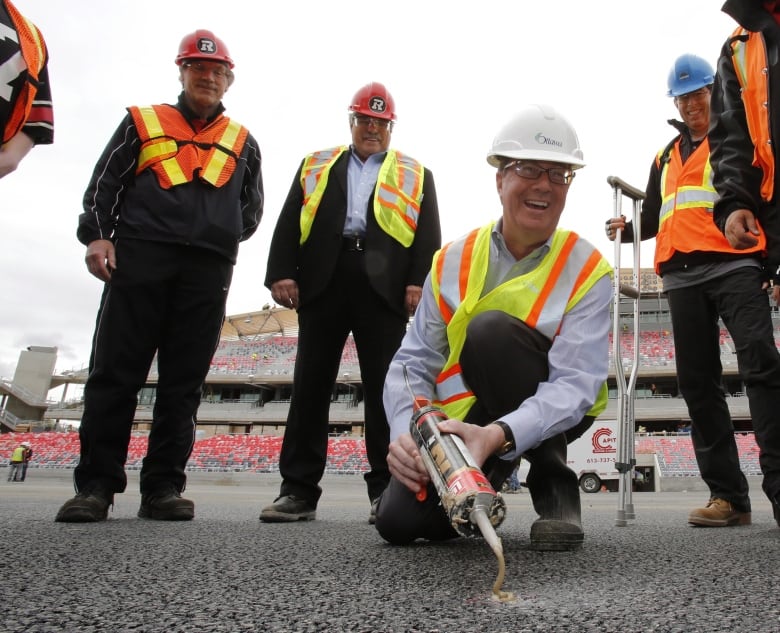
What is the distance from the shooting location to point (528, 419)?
143 centimetres

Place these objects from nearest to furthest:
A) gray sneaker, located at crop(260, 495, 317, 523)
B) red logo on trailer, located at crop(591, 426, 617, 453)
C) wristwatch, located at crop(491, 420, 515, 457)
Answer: wristwatch, located at crop(491, 420, 515, 457) → gray sneaker, located at crop(260, 495, 317, 523) → red logo on trailer, located at crop(591, 426, 617, 453)

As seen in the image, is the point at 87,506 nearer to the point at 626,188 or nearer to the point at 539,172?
the point at 539,172

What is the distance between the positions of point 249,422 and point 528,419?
34.1 meters

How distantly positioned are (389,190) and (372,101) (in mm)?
424

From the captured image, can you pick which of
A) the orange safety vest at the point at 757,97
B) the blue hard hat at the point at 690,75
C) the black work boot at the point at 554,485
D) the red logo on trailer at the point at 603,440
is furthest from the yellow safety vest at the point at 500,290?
the red logo on trailer at the point at 603,440

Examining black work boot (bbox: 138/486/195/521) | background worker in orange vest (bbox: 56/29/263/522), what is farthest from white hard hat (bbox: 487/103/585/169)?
black work boot (bbox: 138/486/195/521)

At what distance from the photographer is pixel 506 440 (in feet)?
4.57

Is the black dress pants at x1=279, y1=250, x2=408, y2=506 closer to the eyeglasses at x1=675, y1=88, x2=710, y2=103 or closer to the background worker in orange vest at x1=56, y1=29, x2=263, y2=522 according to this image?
the background worker in orange vest at x1=56, y1=29, x2=263, y2=522

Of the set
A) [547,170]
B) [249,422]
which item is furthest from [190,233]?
[249,422]

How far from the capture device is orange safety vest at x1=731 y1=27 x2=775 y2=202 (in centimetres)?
170

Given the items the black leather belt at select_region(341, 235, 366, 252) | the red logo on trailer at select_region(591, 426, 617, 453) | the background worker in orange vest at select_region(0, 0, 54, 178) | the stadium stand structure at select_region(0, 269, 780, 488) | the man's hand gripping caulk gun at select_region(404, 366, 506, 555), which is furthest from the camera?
the stadium stand structure at select_region(0, 269, 780, 488)

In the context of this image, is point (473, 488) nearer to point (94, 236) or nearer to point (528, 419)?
point (528, 419)

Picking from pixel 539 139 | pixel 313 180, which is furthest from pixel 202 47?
pixel 539 139

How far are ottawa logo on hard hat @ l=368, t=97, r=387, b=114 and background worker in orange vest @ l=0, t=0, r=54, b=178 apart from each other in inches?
55.3
